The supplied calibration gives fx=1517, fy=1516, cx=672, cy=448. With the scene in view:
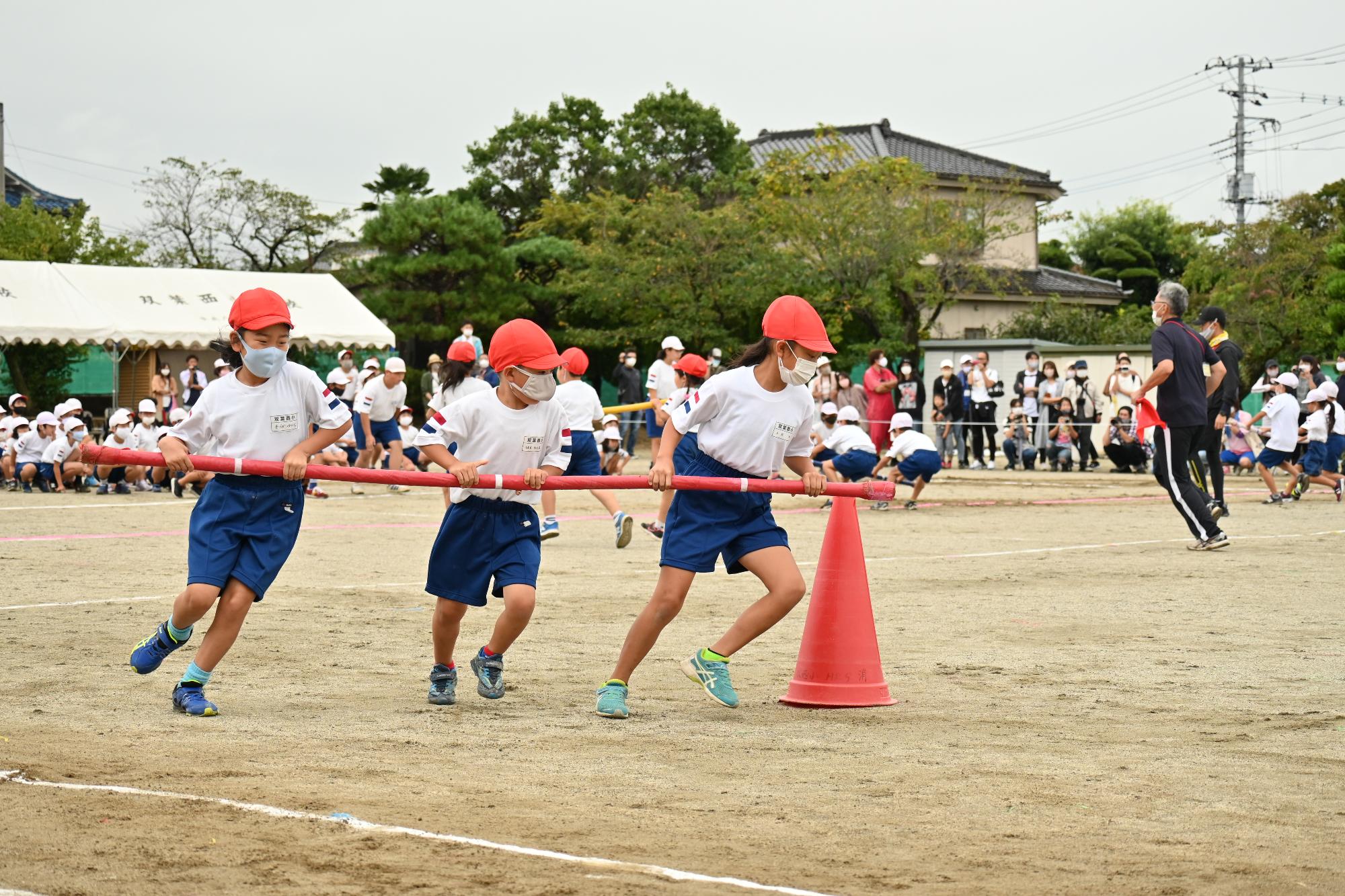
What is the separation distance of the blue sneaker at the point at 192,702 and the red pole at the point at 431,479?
3.09ft

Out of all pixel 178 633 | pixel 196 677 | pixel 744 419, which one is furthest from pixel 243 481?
pixel 744 419

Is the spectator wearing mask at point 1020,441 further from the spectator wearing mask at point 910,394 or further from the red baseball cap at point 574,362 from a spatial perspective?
the red baseball cap at point 574,362

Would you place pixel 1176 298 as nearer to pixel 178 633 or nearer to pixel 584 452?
pixel 584 452

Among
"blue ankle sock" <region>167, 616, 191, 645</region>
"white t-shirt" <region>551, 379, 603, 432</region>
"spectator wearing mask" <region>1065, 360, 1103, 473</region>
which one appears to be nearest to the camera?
"blue ankle sock" <region>167, 616, 191, 645</region>

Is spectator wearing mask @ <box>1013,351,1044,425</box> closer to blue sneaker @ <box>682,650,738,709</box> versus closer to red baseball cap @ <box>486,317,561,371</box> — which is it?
blue sneaker @ <box>682,650,738,709</box>

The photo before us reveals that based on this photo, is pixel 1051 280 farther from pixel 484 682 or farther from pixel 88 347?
pixel 484 682

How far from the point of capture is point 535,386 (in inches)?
273

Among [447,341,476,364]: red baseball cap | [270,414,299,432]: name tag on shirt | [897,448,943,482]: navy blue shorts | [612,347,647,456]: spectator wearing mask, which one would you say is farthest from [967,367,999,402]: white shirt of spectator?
[270,414,299,432]: name tag on shirt

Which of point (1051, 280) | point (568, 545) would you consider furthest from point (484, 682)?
point (1051, 280)

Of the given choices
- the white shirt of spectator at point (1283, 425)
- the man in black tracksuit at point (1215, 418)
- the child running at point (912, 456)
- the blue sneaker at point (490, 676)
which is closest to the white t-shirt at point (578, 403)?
the child running at point (912, 456)

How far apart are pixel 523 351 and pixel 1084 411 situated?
71.2 feet

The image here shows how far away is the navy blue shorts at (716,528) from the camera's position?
6.75m

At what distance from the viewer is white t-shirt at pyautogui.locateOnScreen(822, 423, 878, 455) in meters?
19.3

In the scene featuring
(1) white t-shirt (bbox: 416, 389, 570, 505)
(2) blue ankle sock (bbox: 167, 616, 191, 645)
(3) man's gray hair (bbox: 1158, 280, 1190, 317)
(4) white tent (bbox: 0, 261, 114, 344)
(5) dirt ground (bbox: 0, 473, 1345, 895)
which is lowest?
(5) dirt ground (bbox: 0, 473, 1345, 895)
